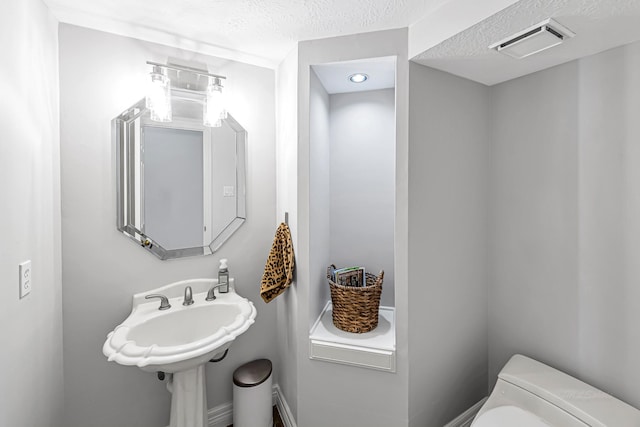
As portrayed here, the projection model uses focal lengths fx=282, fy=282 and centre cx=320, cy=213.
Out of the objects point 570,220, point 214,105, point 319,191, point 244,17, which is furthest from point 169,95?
point 570,220

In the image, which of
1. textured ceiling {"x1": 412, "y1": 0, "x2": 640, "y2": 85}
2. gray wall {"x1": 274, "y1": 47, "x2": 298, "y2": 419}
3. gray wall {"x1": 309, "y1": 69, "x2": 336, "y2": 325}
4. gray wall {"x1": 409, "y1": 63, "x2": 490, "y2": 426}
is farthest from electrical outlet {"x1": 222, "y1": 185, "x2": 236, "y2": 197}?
textured ceiling {"x1": 412, "y1": 0, "x2": 640, "y2": 85}

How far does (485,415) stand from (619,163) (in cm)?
126

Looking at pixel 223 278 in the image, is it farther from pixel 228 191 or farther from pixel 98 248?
pixel 98 248

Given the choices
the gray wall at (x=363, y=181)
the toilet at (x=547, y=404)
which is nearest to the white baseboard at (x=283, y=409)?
the gray wall at (x=363, y=181)

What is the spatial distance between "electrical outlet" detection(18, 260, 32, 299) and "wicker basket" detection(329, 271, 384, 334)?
1265 millimetres

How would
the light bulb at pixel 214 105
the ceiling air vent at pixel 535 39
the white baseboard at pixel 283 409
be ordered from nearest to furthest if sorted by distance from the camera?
1. the ceiling air vent at pixel 535 39
2. the light bulb at pixel 214 105
3. the white baseboard at pixel 283 409

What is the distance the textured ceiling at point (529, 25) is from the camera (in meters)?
Answer: 0.94

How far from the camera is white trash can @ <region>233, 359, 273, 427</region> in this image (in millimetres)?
1567

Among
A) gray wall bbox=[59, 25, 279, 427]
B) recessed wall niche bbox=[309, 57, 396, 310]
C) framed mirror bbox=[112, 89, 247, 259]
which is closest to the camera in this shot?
gray wall bbox=[59, 25, 279, 427]

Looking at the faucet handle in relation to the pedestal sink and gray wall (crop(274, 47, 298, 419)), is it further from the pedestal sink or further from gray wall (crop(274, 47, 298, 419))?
gray wall (crop(274, 47, 298, 419))

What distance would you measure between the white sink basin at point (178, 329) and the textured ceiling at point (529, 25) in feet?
5.03

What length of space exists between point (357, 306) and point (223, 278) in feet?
2.52

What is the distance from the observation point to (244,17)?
129cm

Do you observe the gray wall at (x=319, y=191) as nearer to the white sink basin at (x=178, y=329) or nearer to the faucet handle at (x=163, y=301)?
the white sink basin at (x=178, y=329)
